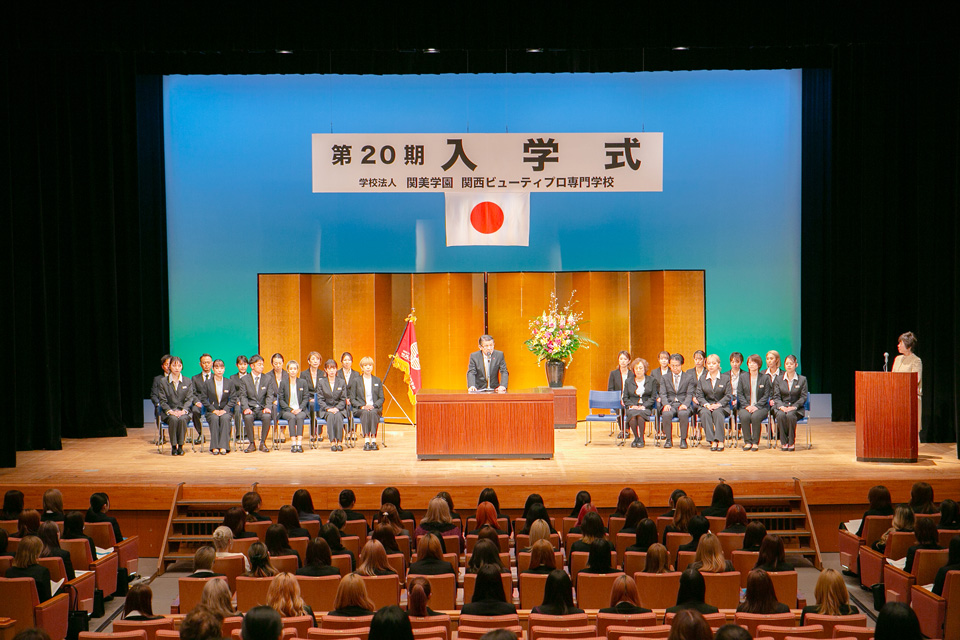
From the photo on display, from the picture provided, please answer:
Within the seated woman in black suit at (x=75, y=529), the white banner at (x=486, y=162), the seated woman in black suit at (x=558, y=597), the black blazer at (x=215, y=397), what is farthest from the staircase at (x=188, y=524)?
the seated woman in black suit at (x=558, y=597)

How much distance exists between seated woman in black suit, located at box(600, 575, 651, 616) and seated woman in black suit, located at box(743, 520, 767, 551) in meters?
1.50

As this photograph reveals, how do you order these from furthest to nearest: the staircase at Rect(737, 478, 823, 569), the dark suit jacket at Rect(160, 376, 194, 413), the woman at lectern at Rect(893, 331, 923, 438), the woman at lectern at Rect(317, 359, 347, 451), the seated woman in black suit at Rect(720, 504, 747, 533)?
the woman at lectern at Rect(317, 359, 347, 451)
the dark suit jacket at Rect(160, 376, 194, 413)
the woman at lectern at Rect(893, 331, 923, 438)
the staircase at Rect(737, 478, 823, 569)
the seated woman in black suit at Rect(720, 504, 747, 533)

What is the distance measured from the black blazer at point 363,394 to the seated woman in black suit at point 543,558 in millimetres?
5374

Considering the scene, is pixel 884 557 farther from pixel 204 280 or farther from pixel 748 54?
pixel 204 280

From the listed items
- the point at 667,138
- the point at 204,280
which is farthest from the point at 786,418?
the point at 204,280

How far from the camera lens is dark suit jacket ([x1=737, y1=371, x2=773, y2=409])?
10.2 metres

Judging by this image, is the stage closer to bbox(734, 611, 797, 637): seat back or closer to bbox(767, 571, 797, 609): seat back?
bbox(767, 571, 797, 609): seat back

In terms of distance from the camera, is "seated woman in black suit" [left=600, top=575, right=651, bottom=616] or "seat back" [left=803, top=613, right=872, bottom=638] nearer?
"seat back" [left=803, top=613, right=872, bottom=638]

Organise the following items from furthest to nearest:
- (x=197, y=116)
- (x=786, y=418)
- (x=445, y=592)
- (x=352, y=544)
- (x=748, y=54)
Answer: (x=197, y=116) → (x=748, y=54) → (x=786, y=418) → (x=352, y=544) → (x=445, y=592)

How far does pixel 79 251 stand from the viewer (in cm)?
1156

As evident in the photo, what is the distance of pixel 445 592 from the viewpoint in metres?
5.46

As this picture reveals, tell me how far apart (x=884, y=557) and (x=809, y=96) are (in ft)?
25.2

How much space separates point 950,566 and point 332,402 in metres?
6.79

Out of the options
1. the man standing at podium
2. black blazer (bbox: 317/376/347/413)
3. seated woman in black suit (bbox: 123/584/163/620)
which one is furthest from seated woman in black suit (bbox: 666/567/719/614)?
black blazer (bbox: 317/376/347/413)
